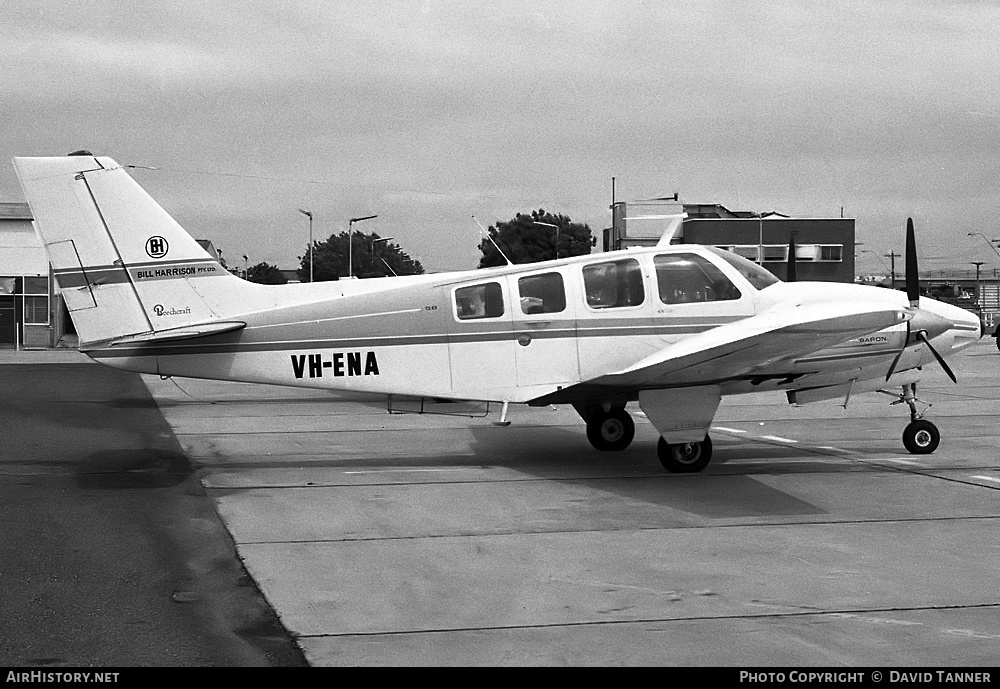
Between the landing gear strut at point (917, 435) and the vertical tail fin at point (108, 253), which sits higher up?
the vertical tail fin at point (108, 253)

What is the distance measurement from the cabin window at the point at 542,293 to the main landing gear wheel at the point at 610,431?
2.25 m

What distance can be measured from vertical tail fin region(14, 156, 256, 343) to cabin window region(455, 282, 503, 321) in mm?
2761

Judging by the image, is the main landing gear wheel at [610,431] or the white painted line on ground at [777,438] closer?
the main landing gear wheel at [610,431]

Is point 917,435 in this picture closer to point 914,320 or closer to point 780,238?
point 914,320

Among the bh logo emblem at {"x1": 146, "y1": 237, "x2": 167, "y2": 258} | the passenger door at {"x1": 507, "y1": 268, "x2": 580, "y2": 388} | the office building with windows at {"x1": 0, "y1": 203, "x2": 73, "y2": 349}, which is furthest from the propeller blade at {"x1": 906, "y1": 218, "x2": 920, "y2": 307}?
the office building with windows at {"x1": 0, "y1": 203, "x2": 73, "y2": 349}

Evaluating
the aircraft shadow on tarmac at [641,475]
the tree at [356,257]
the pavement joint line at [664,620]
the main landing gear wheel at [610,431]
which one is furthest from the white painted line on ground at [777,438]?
the tree at [356,257]

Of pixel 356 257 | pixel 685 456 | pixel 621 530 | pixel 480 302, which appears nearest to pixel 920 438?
pixel 685 456

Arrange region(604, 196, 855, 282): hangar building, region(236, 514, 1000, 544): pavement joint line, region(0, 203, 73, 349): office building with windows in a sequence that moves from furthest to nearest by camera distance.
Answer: region(604, 196, 855, 282): hangar building < region(0, 203, 73, 349): office building with windows < region(236, 514, 1000, 544): pavement joint line

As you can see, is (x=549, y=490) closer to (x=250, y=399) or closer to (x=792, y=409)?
(x=792, y=409)

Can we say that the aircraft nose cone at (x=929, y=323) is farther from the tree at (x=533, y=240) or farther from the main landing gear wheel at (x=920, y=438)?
the tree at (x=533, y=240)

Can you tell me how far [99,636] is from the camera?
5762mm

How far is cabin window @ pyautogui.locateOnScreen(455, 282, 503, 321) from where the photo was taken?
37.8 ft

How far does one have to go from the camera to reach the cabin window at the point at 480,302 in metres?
11.5

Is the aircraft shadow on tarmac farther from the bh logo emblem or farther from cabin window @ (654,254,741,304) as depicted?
the bh logo emblem
